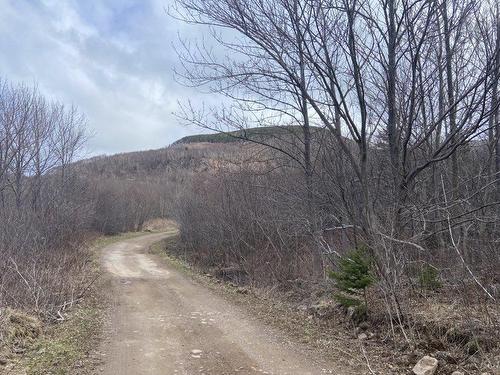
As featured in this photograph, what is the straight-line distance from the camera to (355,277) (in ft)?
27.3

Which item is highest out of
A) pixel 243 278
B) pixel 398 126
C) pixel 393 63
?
pixel 393 63

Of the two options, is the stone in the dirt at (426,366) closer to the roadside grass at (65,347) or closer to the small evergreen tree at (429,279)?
the small evergreen tree at (429,279)

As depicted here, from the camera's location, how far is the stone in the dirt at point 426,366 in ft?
18.8

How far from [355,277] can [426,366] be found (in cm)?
A: 259

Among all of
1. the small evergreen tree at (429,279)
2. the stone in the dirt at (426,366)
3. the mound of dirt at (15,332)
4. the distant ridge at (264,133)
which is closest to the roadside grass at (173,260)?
the distant ridge at (264,133)

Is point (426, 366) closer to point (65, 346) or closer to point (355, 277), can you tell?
point (355, 277)

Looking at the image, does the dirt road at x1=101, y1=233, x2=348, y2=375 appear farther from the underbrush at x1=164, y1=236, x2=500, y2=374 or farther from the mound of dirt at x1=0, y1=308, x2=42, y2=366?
the mound of dirt at x1=0, y1=308, x2=42, y2=366

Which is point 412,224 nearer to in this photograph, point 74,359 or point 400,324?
point 400,324

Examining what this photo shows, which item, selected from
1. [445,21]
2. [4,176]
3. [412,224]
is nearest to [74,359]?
[412,224]

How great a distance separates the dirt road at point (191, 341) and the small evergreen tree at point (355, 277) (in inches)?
55.1

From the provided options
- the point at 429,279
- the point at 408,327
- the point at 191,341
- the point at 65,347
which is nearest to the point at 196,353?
the point at 191,341

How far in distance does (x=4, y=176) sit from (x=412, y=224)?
15715 millimetres

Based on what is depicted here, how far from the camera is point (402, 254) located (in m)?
7.53

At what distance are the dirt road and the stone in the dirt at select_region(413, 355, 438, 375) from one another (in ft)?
3.07
